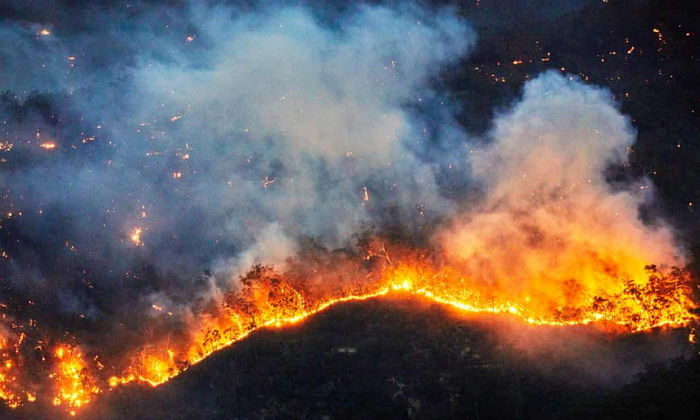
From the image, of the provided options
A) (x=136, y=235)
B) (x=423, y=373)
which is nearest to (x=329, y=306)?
(x=423, y=373)

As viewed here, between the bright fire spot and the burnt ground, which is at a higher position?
the bright fire spot

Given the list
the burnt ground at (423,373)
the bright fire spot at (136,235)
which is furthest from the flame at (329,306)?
the bright fire spot at (136,235)

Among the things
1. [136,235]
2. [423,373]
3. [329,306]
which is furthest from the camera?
[136,235]

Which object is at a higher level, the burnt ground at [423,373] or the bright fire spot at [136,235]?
the bright fire spot at [136,235]

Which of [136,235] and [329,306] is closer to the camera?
[329,306]

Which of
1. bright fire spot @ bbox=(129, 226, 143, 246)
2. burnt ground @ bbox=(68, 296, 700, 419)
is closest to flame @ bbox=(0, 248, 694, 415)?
burnt ground @ bbox=(68, 296, 700, 419)

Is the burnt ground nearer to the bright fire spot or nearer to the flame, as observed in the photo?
the flame

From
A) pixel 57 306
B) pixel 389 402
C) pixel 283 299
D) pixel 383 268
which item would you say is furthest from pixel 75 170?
pixel 389 402

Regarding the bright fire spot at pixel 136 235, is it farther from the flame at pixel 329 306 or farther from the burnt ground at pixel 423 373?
the burnt ground at pixel 423 373

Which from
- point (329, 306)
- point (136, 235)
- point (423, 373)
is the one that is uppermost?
point (136, 235)

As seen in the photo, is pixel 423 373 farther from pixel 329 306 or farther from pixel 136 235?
pixel 136 235
